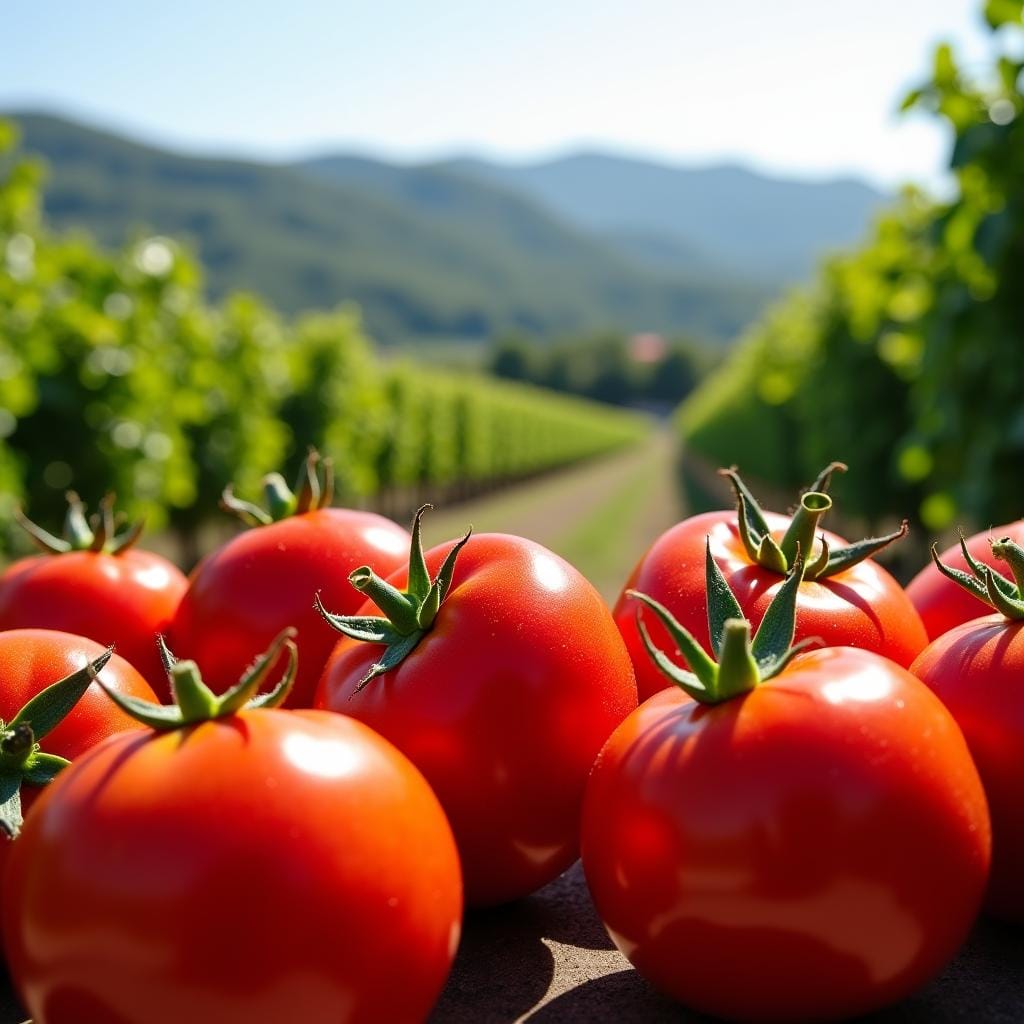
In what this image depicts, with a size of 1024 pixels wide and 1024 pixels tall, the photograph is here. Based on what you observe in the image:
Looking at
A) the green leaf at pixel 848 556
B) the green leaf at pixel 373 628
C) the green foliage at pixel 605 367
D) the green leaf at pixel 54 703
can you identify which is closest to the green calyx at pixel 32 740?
the green leaf at pixel 54 703

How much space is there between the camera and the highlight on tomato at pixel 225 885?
1091 mm

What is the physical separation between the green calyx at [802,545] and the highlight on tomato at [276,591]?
0.57 meters

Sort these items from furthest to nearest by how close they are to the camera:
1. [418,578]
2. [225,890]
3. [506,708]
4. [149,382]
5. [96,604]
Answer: [149,382], [96,604], [418,578], [506,708], [225,890]

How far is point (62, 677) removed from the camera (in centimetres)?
151

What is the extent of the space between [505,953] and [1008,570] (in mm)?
921

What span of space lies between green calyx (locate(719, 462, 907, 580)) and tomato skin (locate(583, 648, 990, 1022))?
0.34 meters

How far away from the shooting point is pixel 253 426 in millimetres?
17453

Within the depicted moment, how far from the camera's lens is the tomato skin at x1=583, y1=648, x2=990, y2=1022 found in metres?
1.19

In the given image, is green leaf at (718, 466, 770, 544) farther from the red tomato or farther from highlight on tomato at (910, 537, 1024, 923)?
the red tomato

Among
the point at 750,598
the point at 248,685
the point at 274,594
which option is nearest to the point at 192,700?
the point at 248,685

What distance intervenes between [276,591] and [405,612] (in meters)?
0.37

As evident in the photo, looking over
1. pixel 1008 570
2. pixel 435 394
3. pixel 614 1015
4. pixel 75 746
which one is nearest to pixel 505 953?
pixel 614 1015

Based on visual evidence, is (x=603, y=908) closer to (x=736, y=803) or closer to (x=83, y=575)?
(x=736, y=803)

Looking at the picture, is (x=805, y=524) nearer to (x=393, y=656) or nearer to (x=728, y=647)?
(x=728, y=647)
